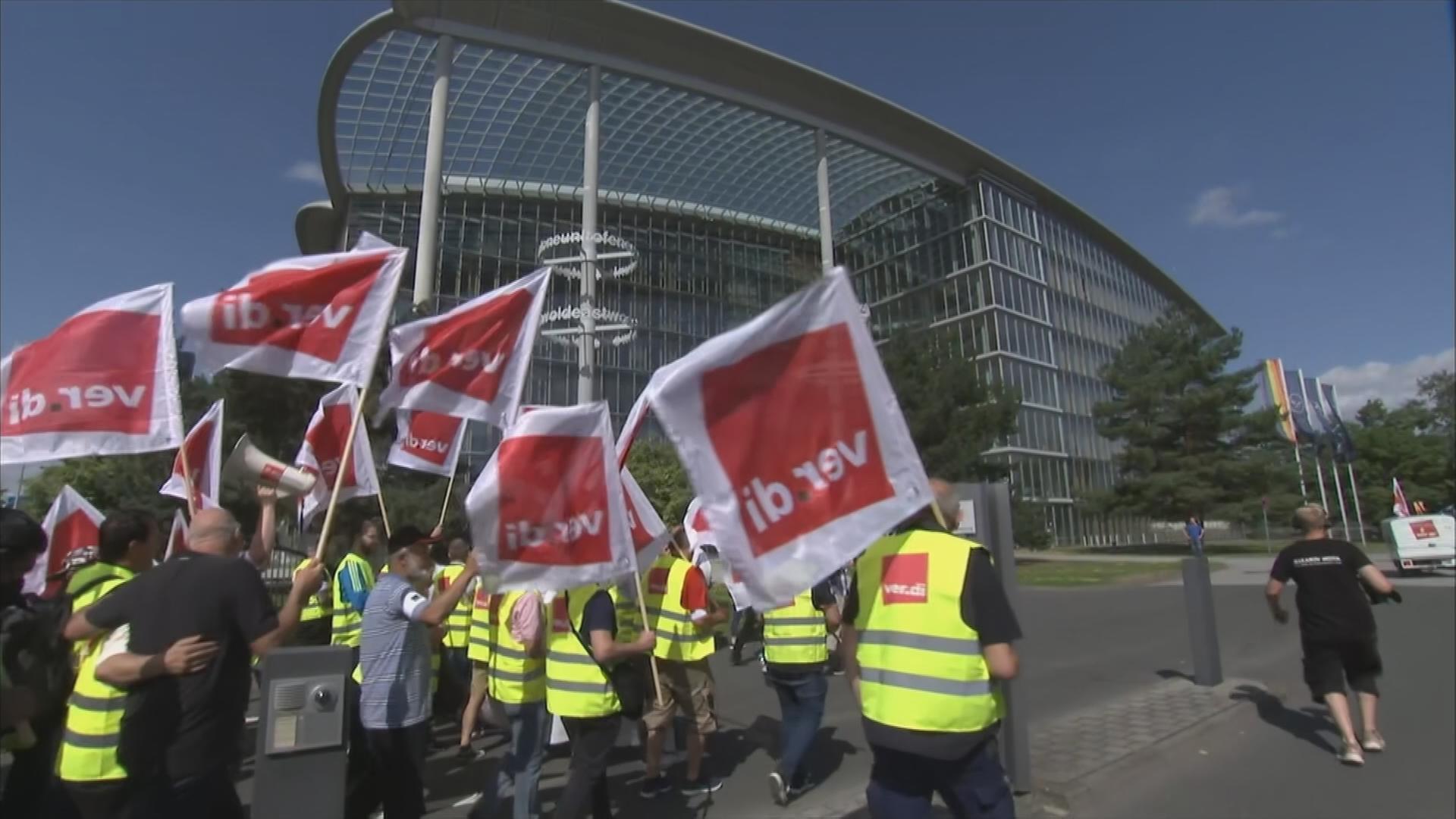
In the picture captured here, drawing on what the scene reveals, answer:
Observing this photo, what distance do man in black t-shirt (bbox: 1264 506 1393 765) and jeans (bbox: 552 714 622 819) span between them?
15.5 feet

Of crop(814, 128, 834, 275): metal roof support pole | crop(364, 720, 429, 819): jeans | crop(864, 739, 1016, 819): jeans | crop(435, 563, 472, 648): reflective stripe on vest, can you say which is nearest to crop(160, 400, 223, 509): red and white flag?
crop(435, 563, 472, 648): reflective stripe on vest

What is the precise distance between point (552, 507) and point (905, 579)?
6.63 ft

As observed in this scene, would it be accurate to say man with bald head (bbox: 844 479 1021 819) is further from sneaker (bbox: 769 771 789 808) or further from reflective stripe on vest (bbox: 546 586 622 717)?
sneaker (bbox: 769 771 789 808)

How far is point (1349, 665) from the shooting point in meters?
5.66

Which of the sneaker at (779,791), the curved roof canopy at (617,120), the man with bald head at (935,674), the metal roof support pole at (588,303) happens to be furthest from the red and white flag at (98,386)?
the curved roof canopy at (617,120)

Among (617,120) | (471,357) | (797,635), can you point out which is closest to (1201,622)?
(797,635)

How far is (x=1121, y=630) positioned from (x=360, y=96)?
3318 centimetres

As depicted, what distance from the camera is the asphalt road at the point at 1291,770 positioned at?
4.75 m

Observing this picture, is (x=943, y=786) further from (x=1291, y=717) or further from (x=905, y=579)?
(x=1291, y=717)

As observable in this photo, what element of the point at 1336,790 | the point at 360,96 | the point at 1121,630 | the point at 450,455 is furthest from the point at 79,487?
the point at 1336,790

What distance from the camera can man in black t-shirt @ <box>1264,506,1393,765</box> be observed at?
556 cm

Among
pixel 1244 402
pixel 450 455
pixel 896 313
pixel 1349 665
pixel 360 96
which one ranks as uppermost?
pixel 360 96

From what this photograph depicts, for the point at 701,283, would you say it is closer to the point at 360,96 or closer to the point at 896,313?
the point at 896,313

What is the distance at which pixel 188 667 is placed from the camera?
117 inches
